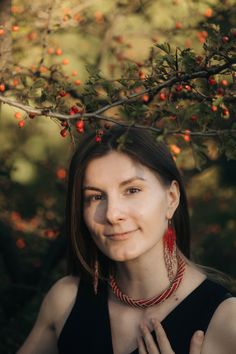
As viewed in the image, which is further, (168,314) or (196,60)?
(168,314)

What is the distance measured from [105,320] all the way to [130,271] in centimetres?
27

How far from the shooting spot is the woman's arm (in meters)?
3.01

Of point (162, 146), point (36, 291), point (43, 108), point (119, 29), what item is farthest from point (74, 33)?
point (43, 108)

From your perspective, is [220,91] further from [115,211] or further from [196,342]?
[196,342]

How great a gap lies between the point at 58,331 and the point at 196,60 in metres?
1.31

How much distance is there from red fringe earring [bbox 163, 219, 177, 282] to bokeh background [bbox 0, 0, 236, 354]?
109cm

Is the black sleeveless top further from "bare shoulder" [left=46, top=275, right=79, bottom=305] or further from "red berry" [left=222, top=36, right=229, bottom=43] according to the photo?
"red berry" [left=222, top=36, right=229, bottom=43]

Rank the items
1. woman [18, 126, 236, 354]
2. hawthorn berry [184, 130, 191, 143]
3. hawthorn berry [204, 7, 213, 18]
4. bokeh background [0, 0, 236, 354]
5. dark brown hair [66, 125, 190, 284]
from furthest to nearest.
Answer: hawthorn berry [204, 7, 213, 18] → bokeh background [0, 0, 236, 354] → dark brown hair [66, 125, 190, 284] → woman [18, 126, 236, 354] → hawthorn berry [184, 130, 191, 143]

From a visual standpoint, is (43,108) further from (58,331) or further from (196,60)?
(58,331)

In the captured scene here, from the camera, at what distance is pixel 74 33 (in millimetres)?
5867

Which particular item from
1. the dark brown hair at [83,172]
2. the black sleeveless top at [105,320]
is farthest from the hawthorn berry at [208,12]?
the black sleeveless top at [105,320]

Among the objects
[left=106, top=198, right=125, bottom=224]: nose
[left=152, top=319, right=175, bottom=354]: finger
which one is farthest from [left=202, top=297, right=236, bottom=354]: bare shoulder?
[left=106, top=198, right=125, bottom=224]: nose

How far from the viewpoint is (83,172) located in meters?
2.79

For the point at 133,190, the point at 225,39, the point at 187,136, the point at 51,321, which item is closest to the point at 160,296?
the point at 133,190
